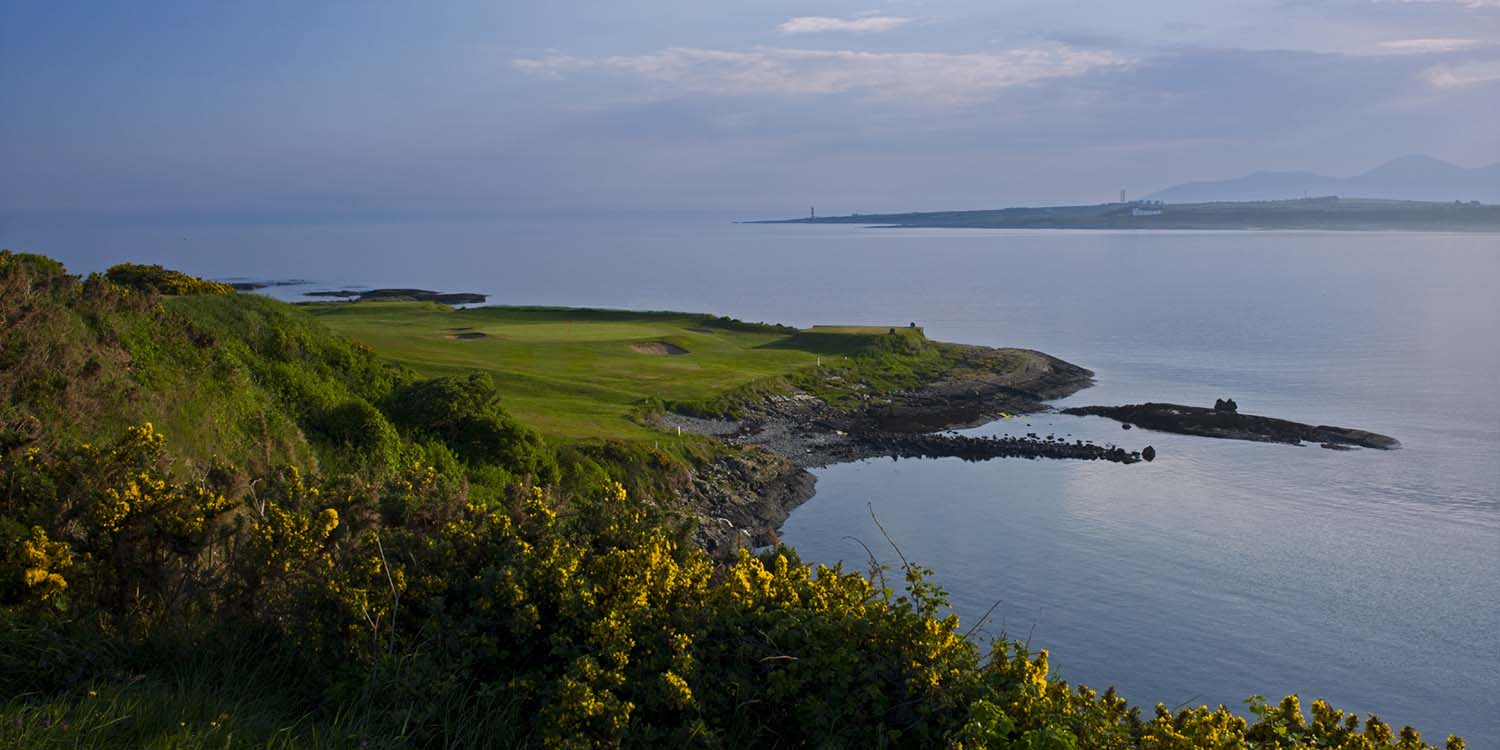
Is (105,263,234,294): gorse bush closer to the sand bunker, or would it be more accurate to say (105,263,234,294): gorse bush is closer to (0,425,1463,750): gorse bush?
(0,425,1463,750): gorse bush

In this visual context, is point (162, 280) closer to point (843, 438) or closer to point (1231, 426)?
point (843, 438)

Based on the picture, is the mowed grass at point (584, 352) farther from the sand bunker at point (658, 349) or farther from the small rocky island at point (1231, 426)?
the small rocky island at point (1231, 426)

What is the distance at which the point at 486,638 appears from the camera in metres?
6.75

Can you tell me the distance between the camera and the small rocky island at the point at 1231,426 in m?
48.2

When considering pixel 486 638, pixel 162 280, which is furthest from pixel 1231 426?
pixel 486 638

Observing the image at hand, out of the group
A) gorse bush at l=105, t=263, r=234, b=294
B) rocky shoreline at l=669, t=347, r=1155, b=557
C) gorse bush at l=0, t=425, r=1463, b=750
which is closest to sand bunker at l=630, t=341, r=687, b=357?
rocky shoreline at l=669, t=347, r=1155, b=557

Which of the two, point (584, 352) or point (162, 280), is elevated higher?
point (162, 280)

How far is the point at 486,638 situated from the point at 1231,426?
169 ft

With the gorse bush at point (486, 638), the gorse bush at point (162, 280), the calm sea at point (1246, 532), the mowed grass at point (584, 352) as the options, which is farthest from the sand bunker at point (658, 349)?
the gorse bush at point (486, 638)

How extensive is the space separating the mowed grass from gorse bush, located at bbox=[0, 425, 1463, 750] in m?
28.3

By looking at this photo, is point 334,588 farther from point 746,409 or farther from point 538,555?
point 746,409

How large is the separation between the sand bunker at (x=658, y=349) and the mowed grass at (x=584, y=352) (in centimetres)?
Result: 14

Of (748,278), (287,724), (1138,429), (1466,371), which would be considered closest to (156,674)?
(287,724)

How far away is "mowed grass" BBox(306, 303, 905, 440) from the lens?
43.6 metres
